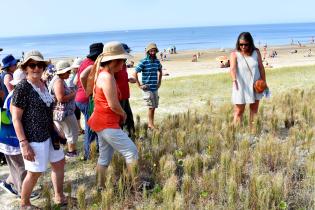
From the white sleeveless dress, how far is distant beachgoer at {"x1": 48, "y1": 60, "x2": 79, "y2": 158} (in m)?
2.43

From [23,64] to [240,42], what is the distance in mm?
3337

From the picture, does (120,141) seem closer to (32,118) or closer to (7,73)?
(32,118)

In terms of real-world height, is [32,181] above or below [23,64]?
below

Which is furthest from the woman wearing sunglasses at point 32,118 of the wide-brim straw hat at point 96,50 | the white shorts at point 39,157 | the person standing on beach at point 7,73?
the person standing on beach at point 7,73

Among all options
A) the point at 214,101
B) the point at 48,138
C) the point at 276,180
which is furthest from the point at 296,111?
the point at 48,138

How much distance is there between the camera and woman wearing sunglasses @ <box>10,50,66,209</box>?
3.55 meters

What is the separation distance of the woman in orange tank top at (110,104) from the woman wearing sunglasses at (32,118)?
465 millimetres

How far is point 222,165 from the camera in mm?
4246

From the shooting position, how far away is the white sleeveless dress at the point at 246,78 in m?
5.95

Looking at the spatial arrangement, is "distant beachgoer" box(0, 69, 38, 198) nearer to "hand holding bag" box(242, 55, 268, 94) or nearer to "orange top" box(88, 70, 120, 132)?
"orange top" box(88, 70, 120, 132)

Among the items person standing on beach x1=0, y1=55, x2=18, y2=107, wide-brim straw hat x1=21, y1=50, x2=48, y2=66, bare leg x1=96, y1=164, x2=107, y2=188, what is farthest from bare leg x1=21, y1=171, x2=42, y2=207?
person standing on beach x1=0, y1=55, x2=18, y2=107

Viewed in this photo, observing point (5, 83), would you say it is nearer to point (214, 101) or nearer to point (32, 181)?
point (32, 181)

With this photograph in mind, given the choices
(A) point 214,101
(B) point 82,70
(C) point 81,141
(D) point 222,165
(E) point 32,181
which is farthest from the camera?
(A) point 214,101

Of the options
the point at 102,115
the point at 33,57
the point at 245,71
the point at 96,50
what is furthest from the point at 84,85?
the point at 245,71
